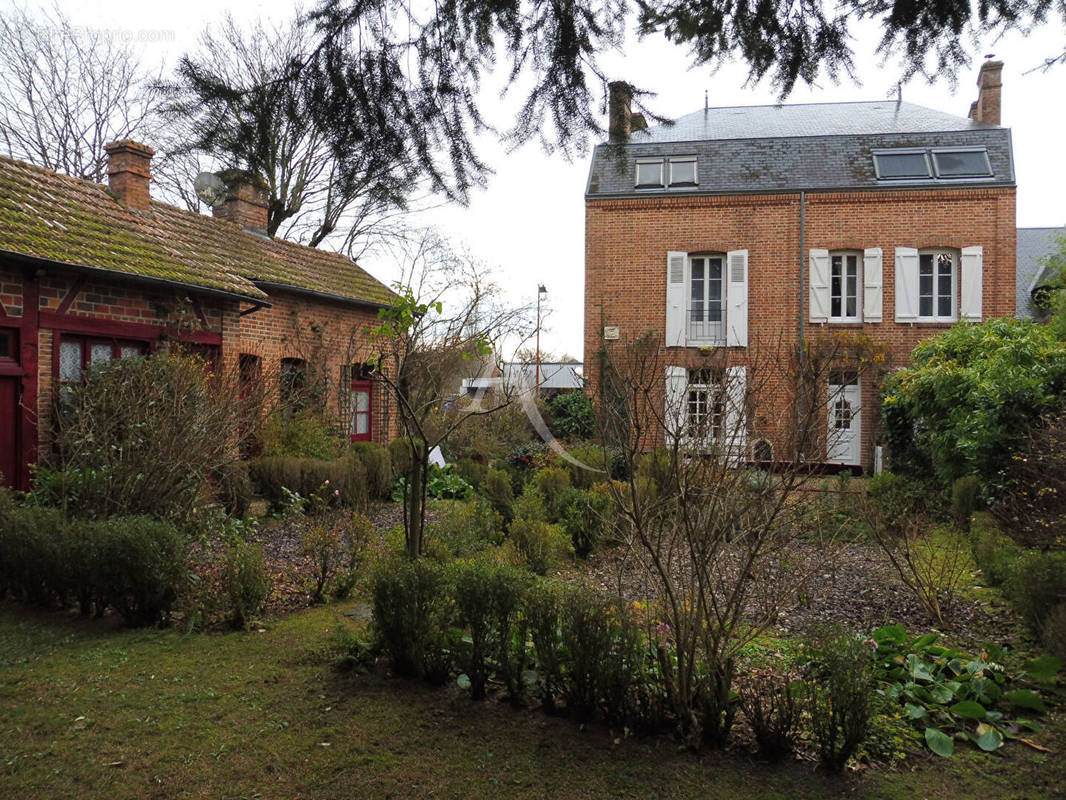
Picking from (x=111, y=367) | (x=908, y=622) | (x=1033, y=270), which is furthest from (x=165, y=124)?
(x=1033, y=270)

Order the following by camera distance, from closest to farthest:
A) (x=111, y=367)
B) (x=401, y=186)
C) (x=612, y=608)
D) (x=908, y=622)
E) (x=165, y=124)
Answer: (x=165, y=124), (x=401, y=186), (x=612, y=608), (x=908, y=622), (x=111, y=367)

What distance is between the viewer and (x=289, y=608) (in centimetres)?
527

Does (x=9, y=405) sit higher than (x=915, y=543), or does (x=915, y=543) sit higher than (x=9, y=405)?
(x=9, y=405)

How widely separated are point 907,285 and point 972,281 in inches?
52.2

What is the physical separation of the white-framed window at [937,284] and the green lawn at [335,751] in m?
14.4

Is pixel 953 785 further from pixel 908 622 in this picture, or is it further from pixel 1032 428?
pixel 1032 428

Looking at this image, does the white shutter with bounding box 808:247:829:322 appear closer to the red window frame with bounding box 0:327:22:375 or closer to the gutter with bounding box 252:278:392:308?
the gutter with bounding box 252:278:392:308

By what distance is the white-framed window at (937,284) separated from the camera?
614 inches

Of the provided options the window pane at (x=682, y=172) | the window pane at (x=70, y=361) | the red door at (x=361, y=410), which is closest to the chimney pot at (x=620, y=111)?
the window pane at (x=70, y=361)

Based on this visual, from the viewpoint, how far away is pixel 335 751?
311cm

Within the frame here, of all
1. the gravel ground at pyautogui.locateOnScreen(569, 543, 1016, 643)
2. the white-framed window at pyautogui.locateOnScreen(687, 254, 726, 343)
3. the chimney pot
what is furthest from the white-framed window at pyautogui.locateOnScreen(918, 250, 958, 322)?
the chimney pot

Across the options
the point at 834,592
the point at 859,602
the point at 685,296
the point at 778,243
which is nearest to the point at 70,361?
the point at 834,592

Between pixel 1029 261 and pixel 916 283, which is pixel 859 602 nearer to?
pixel 916 283

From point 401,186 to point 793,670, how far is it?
10.6 feet
